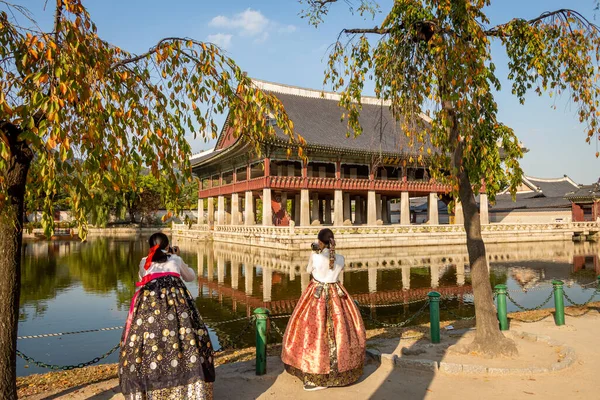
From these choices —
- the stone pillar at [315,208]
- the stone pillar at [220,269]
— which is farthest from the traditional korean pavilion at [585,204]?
the stone pillar at [220,269]

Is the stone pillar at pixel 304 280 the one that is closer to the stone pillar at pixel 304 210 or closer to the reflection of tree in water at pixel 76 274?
the reflection of tree in water at pixel 76 274

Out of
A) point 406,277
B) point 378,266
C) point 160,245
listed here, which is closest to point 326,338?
point 160,245

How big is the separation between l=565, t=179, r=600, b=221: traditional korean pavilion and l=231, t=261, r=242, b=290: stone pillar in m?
30.6

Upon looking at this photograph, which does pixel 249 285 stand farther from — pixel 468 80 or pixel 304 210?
pixel 304 210

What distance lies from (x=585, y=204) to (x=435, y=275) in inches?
1129

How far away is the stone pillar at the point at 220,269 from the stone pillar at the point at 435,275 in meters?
6.60

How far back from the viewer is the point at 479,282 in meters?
5.78

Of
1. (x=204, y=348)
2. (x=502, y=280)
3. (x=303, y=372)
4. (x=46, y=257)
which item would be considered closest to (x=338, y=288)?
(x=303, y=372)

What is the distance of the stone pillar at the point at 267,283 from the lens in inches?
470

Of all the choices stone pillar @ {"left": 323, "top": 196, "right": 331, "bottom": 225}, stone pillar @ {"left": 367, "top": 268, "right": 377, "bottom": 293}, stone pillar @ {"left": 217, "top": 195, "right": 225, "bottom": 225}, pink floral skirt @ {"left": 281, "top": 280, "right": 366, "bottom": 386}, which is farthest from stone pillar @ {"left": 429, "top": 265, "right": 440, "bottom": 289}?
stone pillar @ {"left": 217, "top": 195, "right": 225, "bottom": 225}

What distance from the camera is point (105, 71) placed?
11.7ft

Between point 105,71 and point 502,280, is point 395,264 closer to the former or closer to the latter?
point 502,280

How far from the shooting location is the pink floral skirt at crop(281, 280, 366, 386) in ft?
14.7

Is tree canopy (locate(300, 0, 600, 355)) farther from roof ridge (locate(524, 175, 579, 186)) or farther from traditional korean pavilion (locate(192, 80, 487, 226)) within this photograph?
roof ridge (locate(524, 175, 579, 186))
